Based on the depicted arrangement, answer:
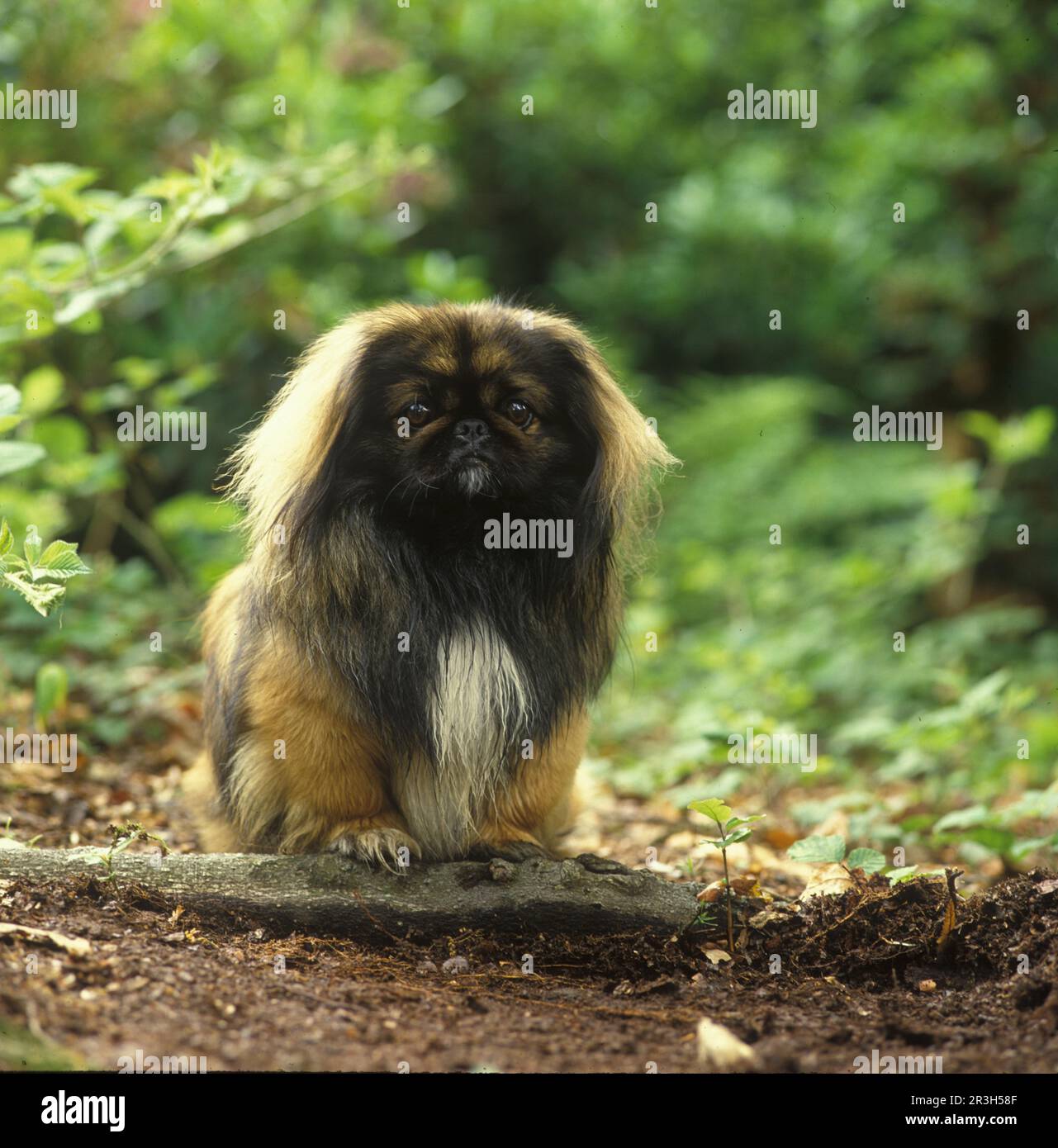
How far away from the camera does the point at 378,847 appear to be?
4082 mm

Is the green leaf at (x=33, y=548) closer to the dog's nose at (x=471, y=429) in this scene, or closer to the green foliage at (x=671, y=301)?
the green foliage at (x=671, y=301)

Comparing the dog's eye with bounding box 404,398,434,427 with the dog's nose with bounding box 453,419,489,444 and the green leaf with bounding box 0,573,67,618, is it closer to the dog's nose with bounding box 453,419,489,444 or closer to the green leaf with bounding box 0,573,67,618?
the dog's nose with bounding box 453,419,489,444

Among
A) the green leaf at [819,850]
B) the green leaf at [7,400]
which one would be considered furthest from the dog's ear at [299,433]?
the green leaf at [819,850]

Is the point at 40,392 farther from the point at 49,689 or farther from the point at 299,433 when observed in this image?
the point at 299,433

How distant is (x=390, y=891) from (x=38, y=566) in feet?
4.58

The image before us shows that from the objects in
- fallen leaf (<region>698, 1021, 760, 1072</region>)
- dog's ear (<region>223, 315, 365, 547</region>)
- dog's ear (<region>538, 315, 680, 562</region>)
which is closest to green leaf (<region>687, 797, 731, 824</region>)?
fallen leaf (<region>698, 1021, 760, 1072</region>)

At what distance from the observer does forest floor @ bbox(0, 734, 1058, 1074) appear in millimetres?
2887

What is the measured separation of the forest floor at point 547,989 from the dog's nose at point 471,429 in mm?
1502

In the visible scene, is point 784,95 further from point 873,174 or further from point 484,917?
point 484,917

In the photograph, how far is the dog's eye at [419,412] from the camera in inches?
162

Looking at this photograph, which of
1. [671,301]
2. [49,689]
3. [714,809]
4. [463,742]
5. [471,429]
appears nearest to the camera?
[714,809]

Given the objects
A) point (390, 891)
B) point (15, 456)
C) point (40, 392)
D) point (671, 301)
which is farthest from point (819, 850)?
point (671, 301)

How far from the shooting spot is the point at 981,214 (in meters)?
10.7

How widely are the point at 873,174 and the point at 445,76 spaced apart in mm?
3572
